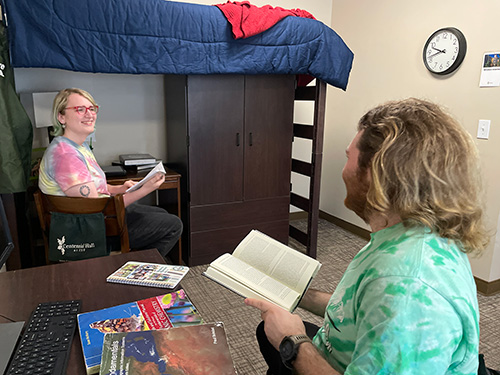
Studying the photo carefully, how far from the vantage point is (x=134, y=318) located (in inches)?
40.9

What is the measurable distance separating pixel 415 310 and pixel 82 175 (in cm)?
181

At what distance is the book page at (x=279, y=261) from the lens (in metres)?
1.23

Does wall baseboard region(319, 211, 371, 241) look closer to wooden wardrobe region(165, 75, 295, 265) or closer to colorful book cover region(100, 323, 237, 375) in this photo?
wooden wardrobe region(165, 75, 295, 265)

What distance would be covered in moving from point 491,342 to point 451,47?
6.23 ft

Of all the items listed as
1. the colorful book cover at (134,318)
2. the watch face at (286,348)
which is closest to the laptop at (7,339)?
the colorful book cover at (134,318)

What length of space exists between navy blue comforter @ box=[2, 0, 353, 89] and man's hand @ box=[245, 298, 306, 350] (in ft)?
5.89

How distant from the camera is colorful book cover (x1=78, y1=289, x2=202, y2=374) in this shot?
0.95m

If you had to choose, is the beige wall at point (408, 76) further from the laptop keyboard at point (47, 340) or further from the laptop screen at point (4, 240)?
the laptop screen at point (4, 240)

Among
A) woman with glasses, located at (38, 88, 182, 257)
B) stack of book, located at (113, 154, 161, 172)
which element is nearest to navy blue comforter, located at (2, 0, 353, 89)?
woman with glasses, located at (38, 88, 182, 257)

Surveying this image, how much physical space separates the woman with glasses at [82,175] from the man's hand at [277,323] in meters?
1.35

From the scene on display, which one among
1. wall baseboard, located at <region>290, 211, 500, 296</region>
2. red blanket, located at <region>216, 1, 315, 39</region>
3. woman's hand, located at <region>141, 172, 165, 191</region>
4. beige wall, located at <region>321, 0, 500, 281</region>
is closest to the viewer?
woman's hand, located at <region>141, 172, 165, 191</region>

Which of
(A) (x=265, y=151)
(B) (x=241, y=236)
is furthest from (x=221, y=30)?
(B) (x=241, y=236)

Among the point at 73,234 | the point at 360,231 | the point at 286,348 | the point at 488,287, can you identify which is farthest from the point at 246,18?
the point at 488,287

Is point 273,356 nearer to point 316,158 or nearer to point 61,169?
point 61,169
